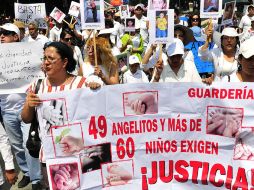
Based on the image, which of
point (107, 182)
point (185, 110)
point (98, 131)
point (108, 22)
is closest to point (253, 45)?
point (185, 110)

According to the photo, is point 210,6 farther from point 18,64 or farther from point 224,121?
point 18,64

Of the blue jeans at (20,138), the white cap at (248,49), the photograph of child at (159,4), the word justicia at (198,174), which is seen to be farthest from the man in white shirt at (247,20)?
the word justicia at (198,174)

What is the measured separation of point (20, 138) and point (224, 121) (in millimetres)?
2612

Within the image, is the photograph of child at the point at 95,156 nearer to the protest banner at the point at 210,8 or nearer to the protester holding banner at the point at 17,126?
the protester holding banner at the point at 17,126

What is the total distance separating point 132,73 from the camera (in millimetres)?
5801

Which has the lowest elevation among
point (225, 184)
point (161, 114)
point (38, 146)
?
point (225, 184)

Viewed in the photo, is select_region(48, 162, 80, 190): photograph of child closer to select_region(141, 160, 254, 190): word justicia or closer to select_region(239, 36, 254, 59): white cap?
select_region(141, 160, 254, 190): word justicia

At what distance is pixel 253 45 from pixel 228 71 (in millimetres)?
1580

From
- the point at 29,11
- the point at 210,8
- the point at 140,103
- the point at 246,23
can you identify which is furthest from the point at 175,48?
the point at 246,23

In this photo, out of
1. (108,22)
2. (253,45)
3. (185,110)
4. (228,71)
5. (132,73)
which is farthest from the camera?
(108,22)

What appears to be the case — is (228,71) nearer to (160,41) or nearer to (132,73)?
(160,41)

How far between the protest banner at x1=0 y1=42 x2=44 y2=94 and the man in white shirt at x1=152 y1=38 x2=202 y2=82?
1.23 metres

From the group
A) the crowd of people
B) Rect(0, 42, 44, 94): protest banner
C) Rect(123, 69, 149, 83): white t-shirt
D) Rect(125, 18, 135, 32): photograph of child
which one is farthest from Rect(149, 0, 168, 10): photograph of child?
Rect(125, 18, 135, 32): photograph of child

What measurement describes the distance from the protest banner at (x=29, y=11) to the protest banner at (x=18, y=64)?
2792 mm
